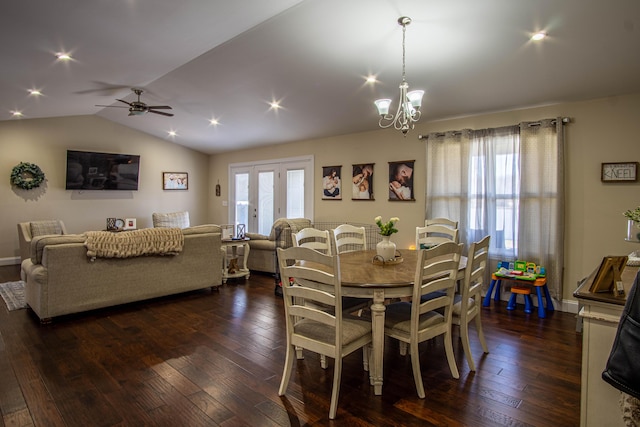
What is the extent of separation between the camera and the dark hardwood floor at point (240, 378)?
212cm

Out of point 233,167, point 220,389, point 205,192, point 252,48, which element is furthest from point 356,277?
point 205,192

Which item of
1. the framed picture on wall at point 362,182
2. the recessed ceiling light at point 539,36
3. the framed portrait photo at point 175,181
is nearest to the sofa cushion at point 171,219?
the framed portrait photo at point 175,181

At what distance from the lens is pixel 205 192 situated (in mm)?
9312

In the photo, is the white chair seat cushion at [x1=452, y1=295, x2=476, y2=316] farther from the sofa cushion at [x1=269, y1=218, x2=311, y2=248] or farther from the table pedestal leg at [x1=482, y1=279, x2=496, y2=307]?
the sofa cushion at [x1=269, y1=218, x2=311, y2=248]

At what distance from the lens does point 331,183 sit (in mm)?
6441

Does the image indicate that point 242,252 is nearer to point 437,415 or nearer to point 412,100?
point 412,100

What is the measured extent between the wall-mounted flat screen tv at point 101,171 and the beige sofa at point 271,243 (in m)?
3.66

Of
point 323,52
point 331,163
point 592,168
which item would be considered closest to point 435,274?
point 323,52

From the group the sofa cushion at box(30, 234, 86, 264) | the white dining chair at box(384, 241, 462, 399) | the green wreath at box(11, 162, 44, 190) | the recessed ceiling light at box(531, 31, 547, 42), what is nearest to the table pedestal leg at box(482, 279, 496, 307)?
the white dining chair at box(384, 241, 462, 399)

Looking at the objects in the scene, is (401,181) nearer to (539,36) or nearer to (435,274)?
(539,36)

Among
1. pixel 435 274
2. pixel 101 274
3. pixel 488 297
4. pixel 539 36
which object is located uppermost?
pixel 539 36

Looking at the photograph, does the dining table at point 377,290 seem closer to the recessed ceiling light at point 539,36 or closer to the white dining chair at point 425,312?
the white dining chair at point 425,312

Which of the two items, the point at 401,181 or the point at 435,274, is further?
the point at 401,181

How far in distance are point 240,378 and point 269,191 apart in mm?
5438
